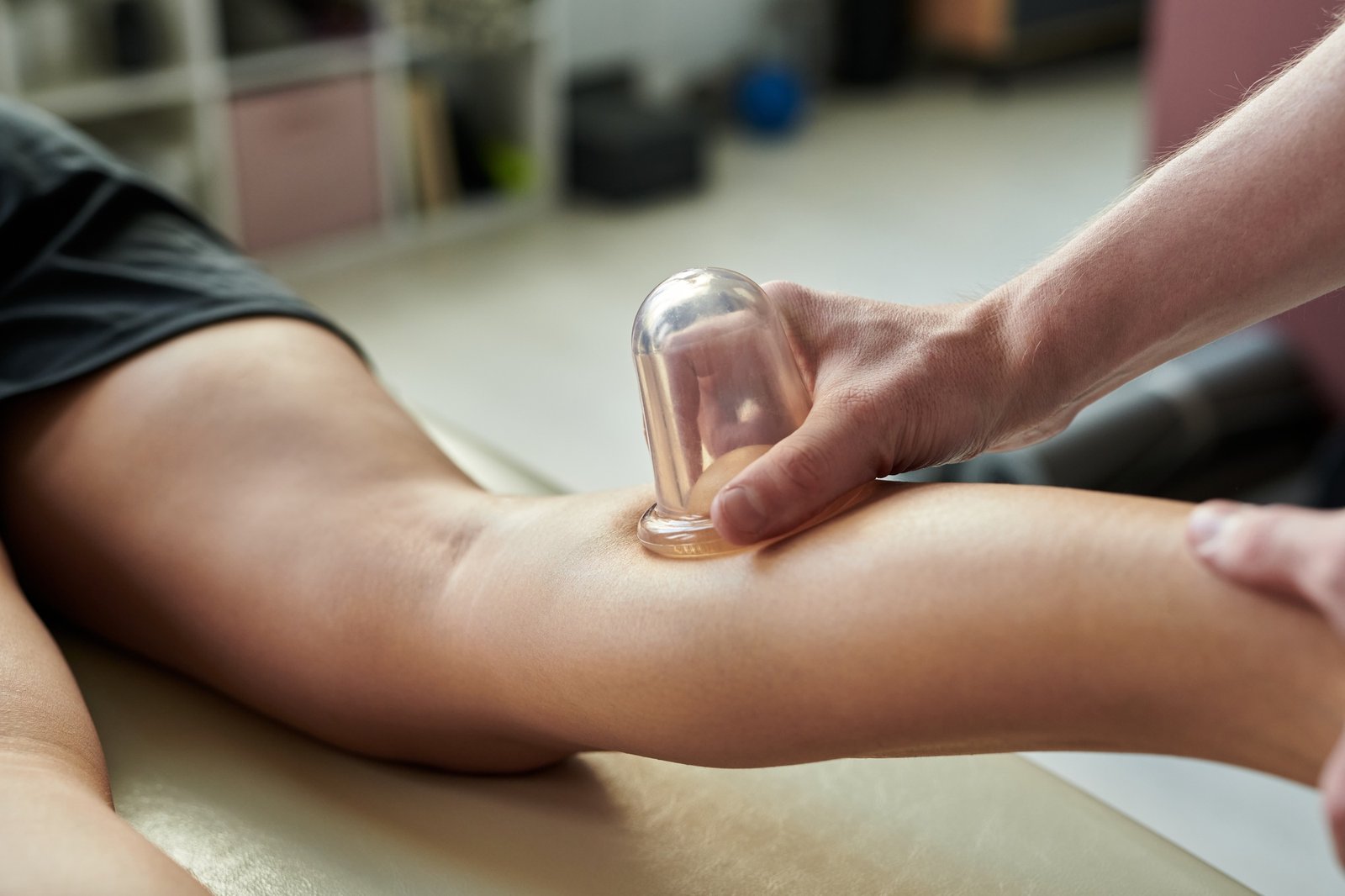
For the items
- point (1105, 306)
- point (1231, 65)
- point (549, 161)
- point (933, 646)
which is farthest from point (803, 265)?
point (933, 646)

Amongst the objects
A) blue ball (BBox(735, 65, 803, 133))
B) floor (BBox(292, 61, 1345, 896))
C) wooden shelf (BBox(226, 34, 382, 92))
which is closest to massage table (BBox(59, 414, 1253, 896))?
floor (BBox(292, 61, 1345, 896))

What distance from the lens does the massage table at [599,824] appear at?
0.80m

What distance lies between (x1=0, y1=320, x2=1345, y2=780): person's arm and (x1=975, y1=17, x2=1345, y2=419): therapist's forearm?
0.18 meters

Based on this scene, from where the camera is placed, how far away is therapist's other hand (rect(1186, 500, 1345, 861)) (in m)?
0.52

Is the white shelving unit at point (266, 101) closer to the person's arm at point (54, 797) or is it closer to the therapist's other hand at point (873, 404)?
the person's arm at point (54, 797)

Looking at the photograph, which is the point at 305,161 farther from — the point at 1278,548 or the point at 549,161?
the point at 1278,548

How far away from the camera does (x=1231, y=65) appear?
2.32m

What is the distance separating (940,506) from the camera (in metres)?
0.68

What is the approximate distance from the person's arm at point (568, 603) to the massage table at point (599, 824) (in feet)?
0.12

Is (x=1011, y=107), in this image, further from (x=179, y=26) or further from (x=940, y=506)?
(x=940, y=506)

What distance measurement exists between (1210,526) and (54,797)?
1.89ft

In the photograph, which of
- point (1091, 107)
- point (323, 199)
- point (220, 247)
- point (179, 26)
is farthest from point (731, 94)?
point (220, 247)

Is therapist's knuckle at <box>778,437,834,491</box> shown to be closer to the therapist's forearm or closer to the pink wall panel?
the therapist's forearm

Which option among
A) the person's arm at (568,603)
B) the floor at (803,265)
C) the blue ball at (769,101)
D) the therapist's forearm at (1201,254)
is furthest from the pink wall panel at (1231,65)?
the blue ball at (769,101)
